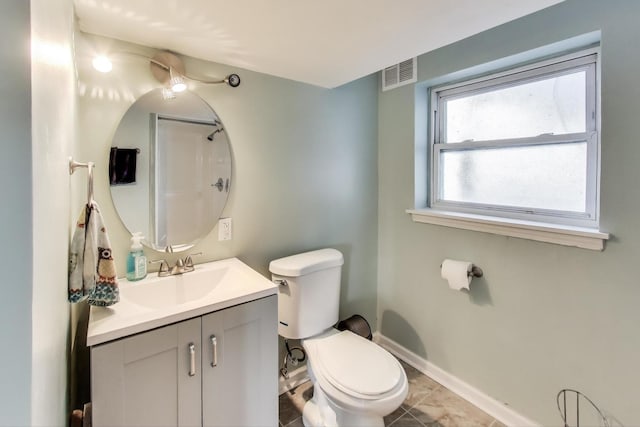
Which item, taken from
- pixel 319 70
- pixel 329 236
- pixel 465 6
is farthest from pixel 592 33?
pixel 329 236

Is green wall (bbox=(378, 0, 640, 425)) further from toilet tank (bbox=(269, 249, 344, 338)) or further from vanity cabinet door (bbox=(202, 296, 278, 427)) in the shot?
vanity cabinet door (bbox=(202, 296, 278, 427))

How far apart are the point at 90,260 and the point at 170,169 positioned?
71 cm

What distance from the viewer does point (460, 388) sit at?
188 cm

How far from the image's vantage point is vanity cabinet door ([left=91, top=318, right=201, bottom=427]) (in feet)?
3.19

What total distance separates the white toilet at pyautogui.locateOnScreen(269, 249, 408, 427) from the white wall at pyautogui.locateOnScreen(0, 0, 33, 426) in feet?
4.02

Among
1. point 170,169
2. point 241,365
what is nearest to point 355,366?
point 241,365

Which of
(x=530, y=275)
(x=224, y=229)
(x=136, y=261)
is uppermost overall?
(x=224, y=229)

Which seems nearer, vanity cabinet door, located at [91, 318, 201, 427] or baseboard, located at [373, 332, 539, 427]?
vanity cabinet door, located at [91, 318, 201, 427]

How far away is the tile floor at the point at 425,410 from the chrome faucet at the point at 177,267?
101cm

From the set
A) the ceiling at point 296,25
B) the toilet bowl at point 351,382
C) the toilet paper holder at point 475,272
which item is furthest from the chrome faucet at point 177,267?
the toilet paper holder at point 475,272

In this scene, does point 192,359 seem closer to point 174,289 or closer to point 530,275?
point 174,289

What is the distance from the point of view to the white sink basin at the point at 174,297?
3.32 feet

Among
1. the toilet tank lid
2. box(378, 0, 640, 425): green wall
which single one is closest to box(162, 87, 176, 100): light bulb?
the toilet tank lid

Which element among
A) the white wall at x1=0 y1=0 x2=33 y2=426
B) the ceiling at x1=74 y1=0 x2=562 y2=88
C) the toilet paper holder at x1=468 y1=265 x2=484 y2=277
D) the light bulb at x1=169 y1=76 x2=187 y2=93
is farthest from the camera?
the toilet paper holder at x1=468 y1=265 x2=484 y2=277
